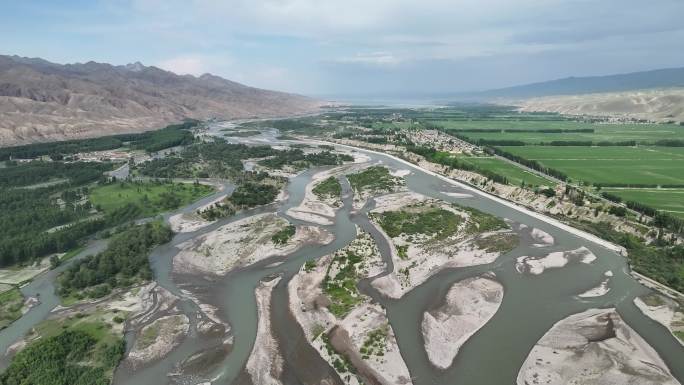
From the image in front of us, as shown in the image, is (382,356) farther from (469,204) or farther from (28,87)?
(28,87)

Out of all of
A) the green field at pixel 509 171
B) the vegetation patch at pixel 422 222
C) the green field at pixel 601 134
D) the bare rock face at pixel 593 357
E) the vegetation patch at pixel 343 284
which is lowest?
the bare rock face at pixel 593 357

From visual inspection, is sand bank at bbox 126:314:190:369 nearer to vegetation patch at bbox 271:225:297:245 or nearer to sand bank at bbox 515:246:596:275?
vegetation patch at bbox 271:225:297:245

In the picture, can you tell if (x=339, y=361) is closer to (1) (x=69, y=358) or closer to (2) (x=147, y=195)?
(1) (x=69, y=358)

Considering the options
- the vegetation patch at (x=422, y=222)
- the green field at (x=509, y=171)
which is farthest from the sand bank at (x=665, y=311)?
the green field at (x=509, y=171)

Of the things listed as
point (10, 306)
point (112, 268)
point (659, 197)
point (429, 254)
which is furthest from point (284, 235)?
point (659, 197)

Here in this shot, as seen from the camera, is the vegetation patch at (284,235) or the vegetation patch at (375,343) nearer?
the vegetation patch at (375,343)

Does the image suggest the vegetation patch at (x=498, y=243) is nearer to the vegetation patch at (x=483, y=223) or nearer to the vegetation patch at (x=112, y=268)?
the vegetation patch at (x=483, y=223)

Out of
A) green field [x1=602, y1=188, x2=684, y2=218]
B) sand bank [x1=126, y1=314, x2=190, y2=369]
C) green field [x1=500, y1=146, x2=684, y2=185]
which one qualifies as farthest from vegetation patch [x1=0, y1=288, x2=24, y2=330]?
green field [x1=500, y1=146, x2=684, y2=185]
